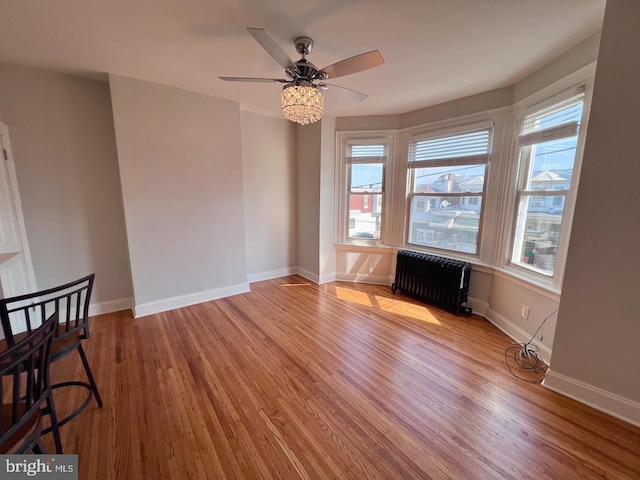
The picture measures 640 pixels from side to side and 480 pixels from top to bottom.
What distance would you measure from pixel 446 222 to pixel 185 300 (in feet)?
11.9

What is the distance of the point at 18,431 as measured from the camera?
42.6 inches

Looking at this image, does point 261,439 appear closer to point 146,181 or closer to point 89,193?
point 146,181

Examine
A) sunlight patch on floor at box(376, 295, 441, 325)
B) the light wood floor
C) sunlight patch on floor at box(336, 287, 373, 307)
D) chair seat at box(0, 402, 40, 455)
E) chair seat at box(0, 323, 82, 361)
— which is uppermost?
chair seat at box(0, 323, 82, 361)

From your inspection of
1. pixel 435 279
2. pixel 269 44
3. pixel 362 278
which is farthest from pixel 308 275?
pixel 269 44

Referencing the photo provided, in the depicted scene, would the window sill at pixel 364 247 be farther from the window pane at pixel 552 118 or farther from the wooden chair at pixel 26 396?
the wooden chair at pixel 26 396

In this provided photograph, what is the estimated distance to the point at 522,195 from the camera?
9.09ft

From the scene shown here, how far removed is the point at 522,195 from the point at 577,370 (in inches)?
65.7

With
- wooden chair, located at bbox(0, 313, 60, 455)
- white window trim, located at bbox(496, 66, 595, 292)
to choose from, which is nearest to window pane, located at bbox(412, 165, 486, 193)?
white window trim, located at bbox(496, 66, 595, 292)

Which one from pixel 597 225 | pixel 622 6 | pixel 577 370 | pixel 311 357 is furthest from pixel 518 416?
pixel 622 6

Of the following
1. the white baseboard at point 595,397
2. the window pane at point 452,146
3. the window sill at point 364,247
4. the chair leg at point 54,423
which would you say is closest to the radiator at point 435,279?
the window sill at point 364,247

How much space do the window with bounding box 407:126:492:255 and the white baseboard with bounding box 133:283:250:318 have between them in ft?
8.96

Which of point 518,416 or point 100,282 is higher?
point 100,282

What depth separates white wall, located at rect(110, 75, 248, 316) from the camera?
114 inches

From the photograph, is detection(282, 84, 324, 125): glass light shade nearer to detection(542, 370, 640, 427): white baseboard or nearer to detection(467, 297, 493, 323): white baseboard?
detection(542, 370, 640, 427): white baseboard
